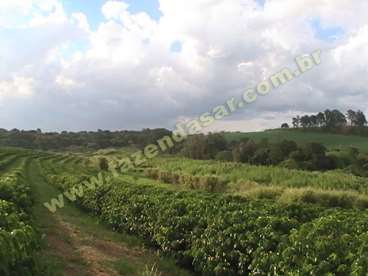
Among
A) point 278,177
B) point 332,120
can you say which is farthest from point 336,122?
point 278,177

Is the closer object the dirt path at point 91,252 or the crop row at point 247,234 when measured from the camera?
the crop row at point 247,234

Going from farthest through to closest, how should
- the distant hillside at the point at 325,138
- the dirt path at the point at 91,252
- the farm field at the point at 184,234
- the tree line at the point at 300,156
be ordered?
the distant hillside at the point at 325,138 < the tree line at the point at 300,156 < the dirt path at the point at 91,252 < the farm field at the point at 184,234

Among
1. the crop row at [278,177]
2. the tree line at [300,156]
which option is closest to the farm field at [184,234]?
the crop row at [278,177]

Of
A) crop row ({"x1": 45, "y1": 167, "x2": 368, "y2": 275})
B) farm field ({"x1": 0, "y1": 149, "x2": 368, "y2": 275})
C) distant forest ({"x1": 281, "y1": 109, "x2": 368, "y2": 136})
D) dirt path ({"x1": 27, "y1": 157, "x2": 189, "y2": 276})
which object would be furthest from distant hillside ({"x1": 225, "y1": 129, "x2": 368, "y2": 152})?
crop row ({"x1": 45, "y1": 167, "x2": 368, "y2": 275})

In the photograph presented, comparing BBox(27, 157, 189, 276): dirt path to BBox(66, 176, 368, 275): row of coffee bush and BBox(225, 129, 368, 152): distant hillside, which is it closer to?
BBox(66, 176, 368, 275): row of coffee bush

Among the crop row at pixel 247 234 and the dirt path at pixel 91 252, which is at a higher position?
the crop row at pixel 247 234

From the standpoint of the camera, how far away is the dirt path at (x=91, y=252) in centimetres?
1333

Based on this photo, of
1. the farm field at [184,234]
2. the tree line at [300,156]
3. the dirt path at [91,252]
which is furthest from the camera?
the tree line at [300,156]

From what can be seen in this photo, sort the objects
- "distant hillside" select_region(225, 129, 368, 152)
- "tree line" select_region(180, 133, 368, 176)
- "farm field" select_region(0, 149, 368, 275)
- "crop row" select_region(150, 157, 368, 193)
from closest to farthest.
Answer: "farm field" select_region(0, 149, 368, 275) → "crop row" select_region(150, 157, 368, 193) → "tree line" select_region(180, 133, 368, 176) → "distant hillside" select_region(225, 129, 368, 152)

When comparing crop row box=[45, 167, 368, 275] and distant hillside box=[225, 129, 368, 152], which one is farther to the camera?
distant hillside box=[225, 129, 368, 152]

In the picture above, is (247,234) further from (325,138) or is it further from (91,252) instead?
(325,138)

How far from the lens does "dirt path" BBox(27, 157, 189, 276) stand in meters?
13.3

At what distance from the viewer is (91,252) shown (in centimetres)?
1553

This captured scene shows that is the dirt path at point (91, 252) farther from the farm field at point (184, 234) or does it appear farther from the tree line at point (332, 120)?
the tree line at point (332, 120)
